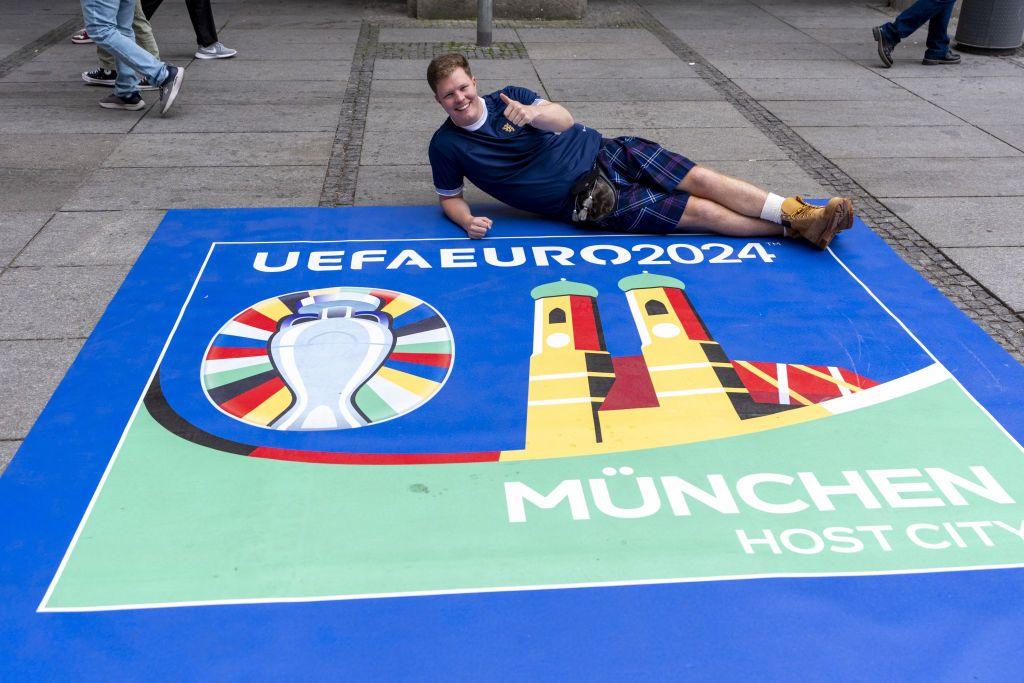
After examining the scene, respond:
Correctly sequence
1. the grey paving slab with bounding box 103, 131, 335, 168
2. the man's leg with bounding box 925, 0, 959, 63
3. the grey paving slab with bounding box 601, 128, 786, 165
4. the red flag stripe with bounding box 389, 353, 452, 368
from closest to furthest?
the red flag stripe with bounding box 389, 353, 452, 368 < the grey paving slab with bounding box 103, 131, 335, 168 < the grey paving slab with bounding box 601, 128, 786, 165 < the man's leg with bounding box 925, 0, 959, 63

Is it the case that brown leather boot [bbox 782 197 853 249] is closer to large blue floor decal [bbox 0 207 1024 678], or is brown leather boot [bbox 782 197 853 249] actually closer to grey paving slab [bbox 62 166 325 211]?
large blue floor decal [bbox 0 207 1024 678]

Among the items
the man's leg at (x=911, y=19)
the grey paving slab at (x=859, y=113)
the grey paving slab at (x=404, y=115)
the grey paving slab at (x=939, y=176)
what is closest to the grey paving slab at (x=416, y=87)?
the grey paving slab at (x=404, y=115)

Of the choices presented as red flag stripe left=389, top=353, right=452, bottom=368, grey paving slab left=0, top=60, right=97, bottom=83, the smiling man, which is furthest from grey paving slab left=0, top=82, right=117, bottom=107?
red flag stripe left=389, top=353, right=452, bottom=368

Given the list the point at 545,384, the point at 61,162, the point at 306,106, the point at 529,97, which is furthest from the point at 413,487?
the point at 306,106

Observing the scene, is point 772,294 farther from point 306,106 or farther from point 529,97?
point 306,106

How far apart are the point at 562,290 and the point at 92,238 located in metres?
2.62

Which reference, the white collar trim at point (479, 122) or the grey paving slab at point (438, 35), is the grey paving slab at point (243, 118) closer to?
the white collar trim at point (479, 122)

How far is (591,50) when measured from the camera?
9.80 meters

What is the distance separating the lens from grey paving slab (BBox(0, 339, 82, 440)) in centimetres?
343

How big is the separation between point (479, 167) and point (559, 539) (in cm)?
255

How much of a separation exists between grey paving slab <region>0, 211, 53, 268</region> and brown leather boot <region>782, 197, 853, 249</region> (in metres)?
4.04

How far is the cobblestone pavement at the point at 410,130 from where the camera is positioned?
188 inches

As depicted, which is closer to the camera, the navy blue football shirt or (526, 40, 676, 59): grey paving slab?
the navy blue football shirt

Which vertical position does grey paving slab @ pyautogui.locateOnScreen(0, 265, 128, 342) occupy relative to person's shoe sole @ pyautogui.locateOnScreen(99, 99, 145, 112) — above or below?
above
